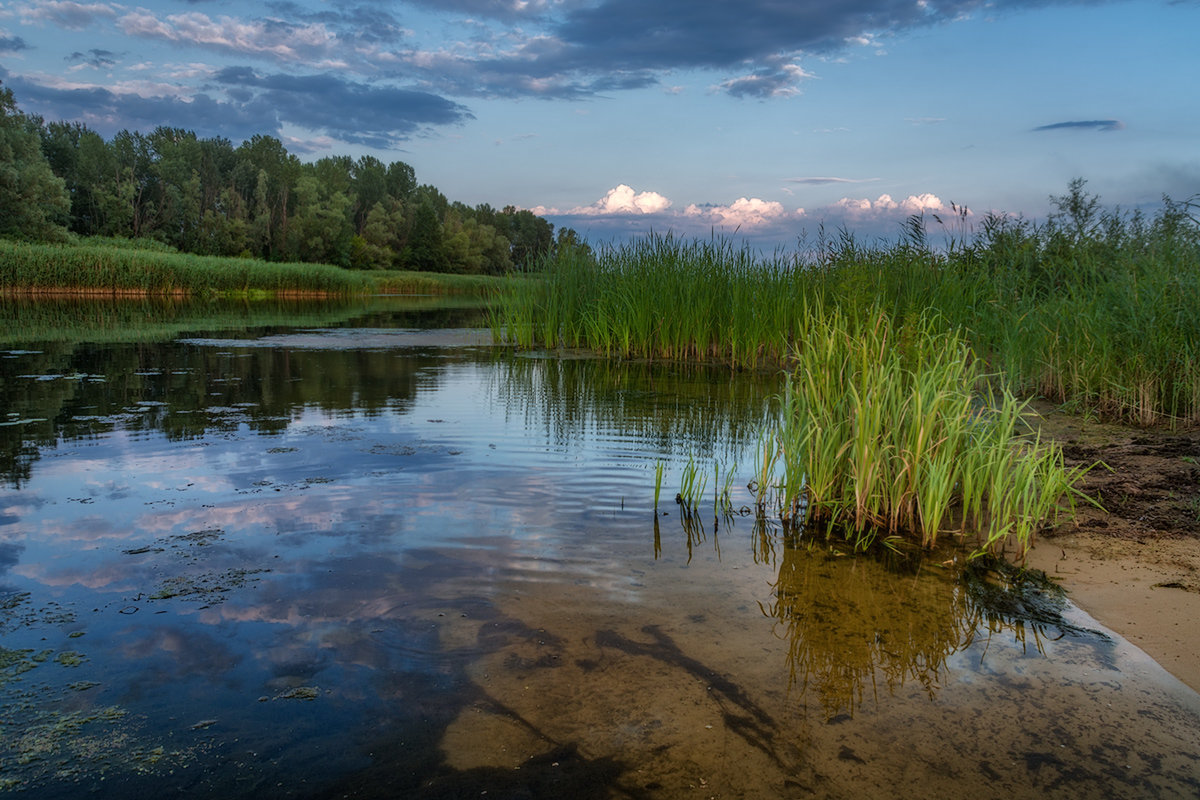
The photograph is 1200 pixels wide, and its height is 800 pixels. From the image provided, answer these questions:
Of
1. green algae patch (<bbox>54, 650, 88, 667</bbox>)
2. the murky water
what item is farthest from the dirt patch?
green algae patch (<bbox>54, 650, 88, 667</bbox>)

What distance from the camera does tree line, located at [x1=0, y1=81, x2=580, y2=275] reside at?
63.1 meters

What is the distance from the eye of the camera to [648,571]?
145 inches

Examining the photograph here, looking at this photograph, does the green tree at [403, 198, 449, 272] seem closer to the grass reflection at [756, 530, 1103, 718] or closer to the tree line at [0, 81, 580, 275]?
the tree line at [0, 81, 580, 275]

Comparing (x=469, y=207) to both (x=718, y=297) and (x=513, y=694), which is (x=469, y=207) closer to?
(x=718, y=297)

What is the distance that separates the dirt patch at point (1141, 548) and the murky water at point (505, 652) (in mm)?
176

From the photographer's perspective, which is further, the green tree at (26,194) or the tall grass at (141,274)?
the green tree at (26,194)

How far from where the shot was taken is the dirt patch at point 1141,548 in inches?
121

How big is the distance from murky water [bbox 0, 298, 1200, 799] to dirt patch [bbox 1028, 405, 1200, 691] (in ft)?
0.58

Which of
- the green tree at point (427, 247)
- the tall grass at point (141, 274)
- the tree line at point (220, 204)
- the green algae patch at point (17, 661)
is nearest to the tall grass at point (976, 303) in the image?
the green algae patch at point (17, 661)

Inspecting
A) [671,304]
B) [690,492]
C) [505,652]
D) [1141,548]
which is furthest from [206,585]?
[671,304]

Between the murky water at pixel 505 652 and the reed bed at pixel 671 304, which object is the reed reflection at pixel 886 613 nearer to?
the murky water at pixel 505 652

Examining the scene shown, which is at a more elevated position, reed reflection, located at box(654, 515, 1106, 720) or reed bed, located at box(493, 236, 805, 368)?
reed bed, located at box(493, 236, 805, 368)

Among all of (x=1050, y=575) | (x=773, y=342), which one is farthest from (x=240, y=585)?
(x=773, y=342)

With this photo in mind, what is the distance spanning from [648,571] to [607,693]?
1.15 m
